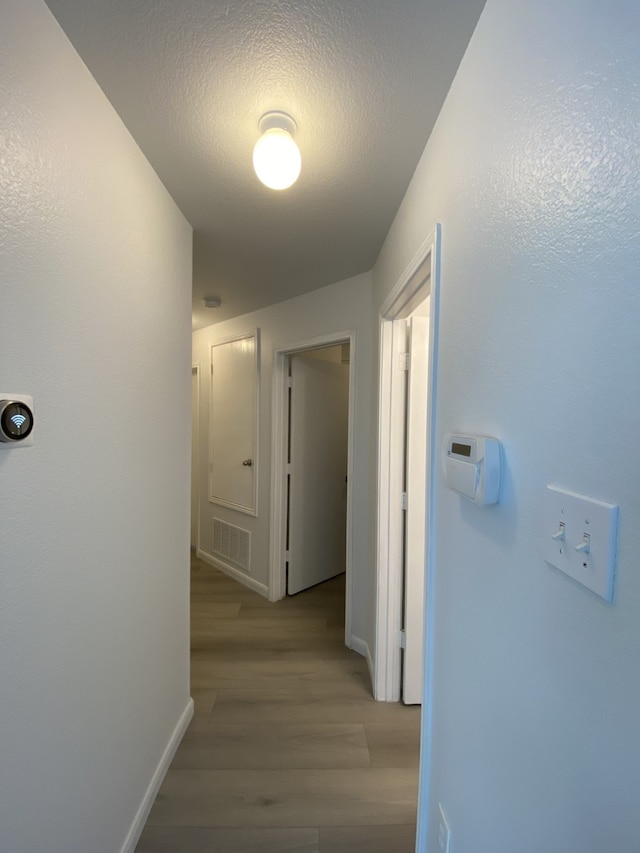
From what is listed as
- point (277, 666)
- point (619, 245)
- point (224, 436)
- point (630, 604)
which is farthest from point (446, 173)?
point (224, 436)

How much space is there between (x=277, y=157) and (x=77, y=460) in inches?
41.5

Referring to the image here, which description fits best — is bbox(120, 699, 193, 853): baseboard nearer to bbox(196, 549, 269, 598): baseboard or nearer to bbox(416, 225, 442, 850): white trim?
bbox(416, 225, 442, 850): white trim

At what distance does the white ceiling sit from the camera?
0.87m

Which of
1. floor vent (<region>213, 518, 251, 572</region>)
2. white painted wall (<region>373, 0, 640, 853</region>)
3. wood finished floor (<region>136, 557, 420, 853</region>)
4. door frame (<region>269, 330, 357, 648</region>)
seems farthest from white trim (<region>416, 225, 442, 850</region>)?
floor vent (<region>213, 518, 251, 572</region>)

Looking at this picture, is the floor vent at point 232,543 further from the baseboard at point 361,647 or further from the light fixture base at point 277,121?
the light fixture base at point 277,121

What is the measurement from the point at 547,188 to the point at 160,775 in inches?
88.5

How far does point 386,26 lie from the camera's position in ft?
2.92

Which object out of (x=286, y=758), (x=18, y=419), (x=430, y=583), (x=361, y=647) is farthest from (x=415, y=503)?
(x=18, y=419)

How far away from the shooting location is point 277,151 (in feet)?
3.72

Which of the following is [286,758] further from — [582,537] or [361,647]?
[582,537]

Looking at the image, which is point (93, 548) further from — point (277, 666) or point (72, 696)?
point (277, 666)

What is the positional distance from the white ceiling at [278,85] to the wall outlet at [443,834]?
199cm

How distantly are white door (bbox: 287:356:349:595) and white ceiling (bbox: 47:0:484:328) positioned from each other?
5.69 ft

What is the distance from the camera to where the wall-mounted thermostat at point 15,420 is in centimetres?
74
